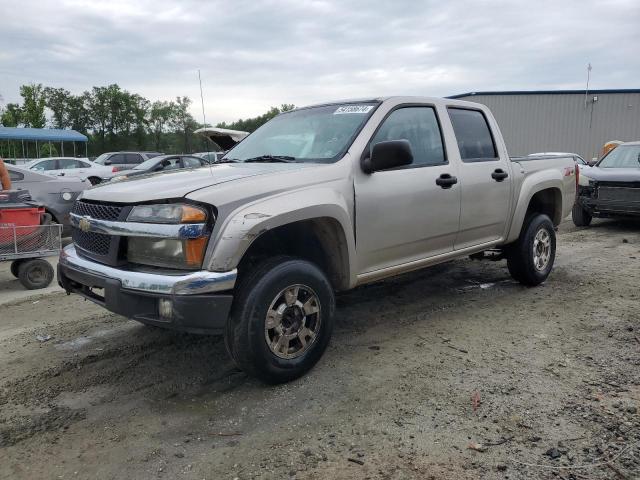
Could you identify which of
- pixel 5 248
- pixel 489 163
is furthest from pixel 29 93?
pixel 489 163

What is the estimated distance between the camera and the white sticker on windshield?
13.8 ft

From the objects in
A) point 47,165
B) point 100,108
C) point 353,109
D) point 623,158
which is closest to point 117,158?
point 47,165

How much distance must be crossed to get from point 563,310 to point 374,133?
261 centimetres

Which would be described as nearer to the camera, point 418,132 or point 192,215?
point 192,215

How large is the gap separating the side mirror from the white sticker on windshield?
57cm

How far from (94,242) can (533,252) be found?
4.43 metres

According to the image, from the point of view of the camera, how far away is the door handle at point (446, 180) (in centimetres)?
438

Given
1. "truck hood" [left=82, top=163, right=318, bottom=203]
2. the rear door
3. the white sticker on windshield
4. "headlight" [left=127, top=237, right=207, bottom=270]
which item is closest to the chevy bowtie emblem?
"truck hood" [left=82, top=163, right=318, bottom=203]

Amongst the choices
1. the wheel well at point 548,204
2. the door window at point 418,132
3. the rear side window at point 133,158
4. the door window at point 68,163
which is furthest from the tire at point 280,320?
the rear side window at point 133,158

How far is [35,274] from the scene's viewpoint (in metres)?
6.38

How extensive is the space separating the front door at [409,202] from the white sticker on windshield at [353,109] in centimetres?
18

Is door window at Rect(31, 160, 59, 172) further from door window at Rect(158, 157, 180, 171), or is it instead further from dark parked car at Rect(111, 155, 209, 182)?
door window at Rect(158, 157, 180, 171)

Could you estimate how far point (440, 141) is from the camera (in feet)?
15.2

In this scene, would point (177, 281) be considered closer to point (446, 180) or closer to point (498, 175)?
point (446, 180)
